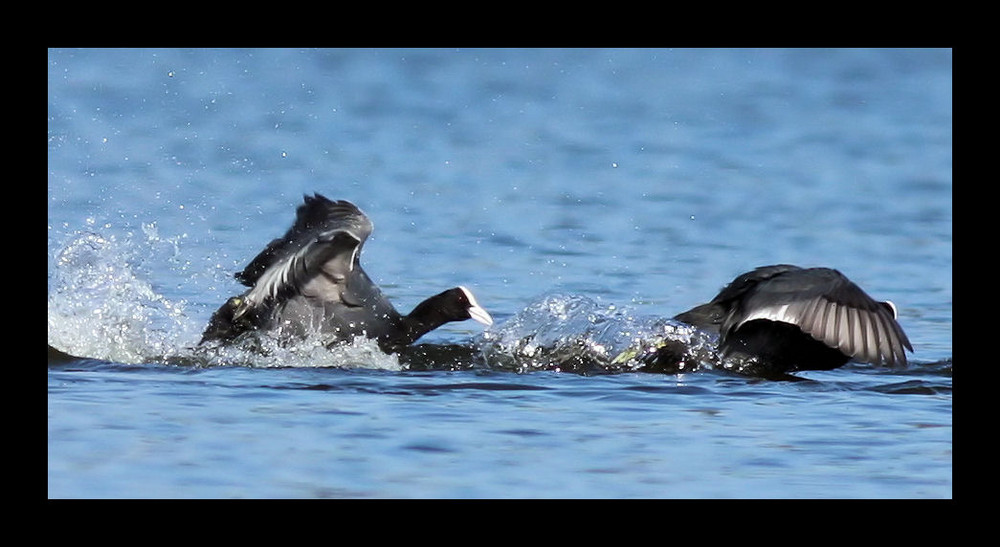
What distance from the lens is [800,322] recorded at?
21.4 feet

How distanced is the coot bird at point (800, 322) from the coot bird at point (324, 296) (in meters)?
1.13

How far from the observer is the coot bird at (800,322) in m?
6.46

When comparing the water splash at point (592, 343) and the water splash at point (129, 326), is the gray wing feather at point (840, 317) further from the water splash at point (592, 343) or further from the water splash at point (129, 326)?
Answer: the water splash at point (129, 326)

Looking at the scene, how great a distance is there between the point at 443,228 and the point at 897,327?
160 inches

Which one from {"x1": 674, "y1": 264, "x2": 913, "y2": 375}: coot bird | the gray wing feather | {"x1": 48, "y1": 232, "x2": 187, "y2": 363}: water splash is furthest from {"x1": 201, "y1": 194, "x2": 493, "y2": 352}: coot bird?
the gray wing feather

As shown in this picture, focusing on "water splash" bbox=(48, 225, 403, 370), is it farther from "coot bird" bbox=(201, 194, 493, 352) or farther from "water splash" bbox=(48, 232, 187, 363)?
"coot bird" bbox=(201, 194, 493, 352)

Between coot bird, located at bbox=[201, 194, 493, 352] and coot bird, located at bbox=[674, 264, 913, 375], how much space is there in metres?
1.13

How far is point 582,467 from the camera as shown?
16.4 ft

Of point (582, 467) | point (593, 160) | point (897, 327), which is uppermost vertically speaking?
point (593, 160)

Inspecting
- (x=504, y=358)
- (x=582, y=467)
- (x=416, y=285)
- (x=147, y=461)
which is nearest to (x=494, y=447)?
(x=582, y=467)

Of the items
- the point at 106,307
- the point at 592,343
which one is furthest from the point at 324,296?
the point at 592,343

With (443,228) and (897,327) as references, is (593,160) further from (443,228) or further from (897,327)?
(897,327)

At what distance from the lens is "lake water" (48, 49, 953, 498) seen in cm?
503

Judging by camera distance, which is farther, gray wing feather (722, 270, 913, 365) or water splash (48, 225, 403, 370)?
water splash (48, 225, 403, 370)
